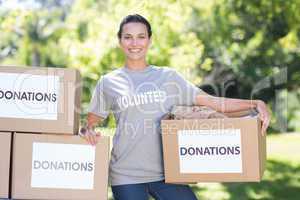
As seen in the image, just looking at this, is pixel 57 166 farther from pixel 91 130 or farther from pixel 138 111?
pixel 138 111

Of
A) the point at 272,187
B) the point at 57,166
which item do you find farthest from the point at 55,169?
the point at 272,187

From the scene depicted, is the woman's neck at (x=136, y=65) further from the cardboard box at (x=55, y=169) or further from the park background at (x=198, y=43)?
the park background at (x=198, y=43)

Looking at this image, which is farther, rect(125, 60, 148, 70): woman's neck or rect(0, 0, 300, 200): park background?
rect(0, 0, 300, 200): park background

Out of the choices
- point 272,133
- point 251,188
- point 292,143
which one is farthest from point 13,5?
point 272,133

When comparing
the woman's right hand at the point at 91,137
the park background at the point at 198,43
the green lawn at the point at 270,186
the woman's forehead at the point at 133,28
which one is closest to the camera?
the woman's right hand at the point at 91,137

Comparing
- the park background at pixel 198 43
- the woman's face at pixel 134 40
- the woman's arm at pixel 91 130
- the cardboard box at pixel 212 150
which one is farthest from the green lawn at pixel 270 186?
the woman's face at pixel 134 40

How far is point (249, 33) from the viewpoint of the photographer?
14359mm

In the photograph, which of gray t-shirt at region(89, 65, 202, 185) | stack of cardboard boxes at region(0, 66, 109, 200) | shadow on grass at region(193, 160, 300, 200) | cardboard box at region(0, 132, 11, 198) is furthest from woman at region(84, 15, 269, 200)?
shadow on grass at region(193, 160, 300, 200)

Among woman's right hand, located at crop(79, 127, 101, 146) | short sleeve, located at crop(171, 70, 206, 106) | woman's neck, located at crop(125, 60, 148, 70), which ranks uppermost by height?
woman's neck, located at crop(125, 60, 148, 70)

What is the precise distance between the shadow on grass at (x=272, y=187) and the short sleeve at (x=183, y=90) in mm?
3922

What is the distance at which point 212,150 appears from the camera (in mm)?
2621

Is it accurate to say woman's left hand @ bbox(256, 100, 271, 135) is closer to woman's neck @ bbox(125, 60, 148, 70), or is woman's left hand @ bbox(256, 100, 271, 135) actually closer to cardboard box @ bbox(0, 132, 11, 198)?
woman's neck @ bbox(125, 60, 148, 70)

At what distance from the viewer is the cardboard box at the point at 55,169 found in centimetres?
257

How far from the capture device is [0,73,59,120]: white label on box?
2.58m
